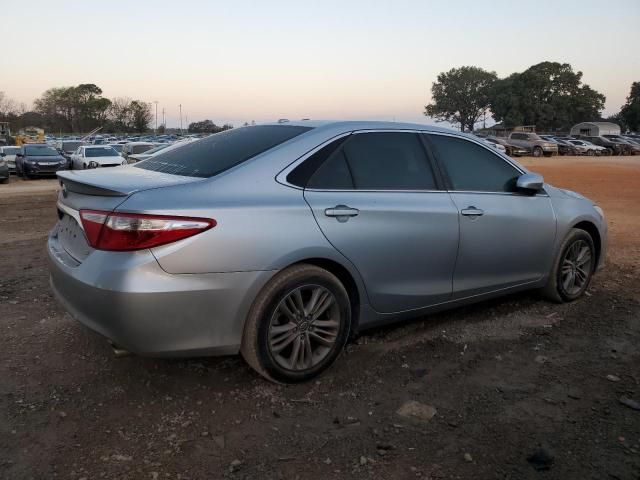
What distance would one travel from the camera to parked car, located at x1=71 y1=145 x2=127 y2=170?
2213 cm

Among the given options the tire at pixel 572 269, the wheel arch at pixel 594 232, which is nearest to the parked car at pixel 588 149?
the wheel arch at pixel 594 232

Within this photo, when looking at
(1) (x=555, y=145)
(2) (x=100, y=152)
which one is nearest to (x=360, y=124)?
(2) (x=100, y=152)

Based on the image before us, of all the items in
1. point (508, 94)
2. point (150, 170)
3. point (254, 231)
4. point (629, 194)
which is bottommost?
point (629, 194)

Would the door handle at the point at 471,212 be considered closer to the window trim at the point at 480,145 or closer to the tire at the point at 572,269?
the window trim at the point at 480,145

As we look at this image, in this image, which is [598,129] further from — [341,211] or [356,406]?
[356,406]

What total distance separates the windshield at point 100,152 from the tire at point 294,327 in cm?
2187

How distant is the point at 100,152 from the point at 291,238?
22.2 meters

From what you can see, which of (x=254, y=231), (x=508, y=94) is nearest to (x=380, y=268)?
(x=254, y=231)

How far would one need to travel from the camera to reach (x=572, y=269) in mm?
4918

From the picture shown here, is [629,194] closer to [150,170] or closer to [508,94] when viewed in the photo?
[150,170]

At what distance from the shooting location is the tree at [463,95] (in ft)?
342

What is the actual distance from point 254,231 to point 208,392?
1021 millimetres

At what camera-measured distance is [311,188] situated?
3.34m

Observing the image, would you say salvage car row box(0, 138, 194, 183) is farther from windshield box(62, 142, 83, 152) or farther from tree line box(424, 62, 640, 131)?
tree line box(424, 62, 640, 131)
